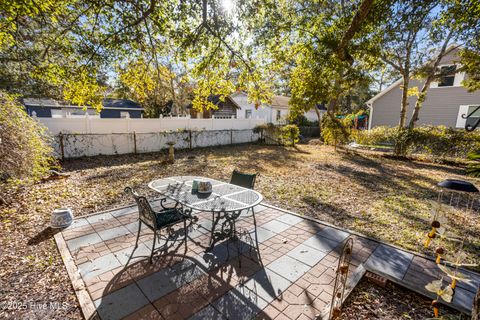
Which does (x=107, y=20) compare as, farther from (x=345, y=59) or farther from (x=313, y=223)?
(x=313, y=223)

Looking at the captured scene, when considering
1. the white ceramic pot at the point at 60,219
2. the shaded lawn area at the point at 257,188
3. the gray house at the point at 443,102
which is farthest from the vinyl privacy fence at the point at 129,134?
the gray house at the point at 443,102

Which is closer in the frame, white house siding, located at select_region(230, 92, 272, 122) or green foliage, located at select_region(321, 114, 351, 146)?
green foliage, located at select_region(321, 114, 351, 146)

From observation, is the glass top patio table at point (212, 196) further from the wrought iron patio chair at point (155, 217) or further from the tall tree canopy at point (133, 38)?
the tall tree canopy at point (133, 38)

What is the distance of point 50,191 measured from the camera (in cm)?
596

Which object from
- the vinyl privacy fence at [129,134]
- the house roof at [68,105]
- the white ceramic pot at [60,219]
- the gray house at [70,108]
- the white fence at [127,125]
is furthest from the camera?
the gray house at [70,108]

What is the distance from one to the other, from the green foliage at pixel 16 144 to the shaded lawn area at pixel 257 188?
623 mm

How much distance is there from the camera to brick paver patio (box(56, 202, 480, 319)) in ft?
8.14

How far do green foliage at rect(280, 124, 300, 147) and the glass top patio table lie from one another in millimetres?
12484

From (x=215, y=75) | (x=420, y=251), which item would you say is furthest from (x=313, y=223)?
(x=215, y=75)

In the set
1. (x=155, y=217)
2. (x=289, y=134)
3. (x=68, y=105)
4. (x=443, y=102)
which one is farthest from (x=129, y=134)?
(x=443, y=102)

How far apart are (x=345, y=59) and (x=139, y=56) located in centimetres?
529

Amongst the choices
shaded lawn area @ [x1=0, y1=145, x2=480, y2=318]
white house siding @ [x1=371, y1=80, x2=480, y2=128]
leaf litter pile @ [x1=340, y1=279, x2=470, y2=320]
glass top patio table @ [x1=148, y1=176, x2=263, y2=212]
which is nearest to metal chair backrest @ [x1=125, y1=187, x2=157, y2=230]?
glass top patio table @ [x1=148, y1=176, x2=263, y2=212]

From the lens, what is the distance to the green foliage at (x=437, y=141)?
34.1ft

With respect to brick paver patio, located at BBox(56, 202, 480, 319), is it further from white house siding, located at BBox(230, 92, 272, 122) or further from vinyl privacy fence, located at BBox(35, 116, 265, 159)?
white house siding, located at BBox(230, 92, 272, 122)
